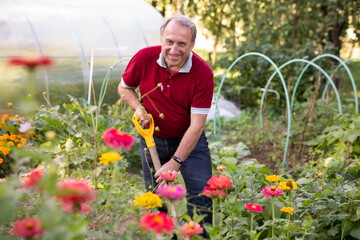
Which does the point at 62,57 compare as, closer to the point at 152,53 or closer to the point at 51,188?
the point at 152,53

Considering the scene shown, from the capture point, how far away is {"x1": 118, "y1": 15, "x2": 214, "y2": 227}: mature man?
6.10ft

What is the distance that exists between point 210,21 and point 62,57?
4633 millimetres

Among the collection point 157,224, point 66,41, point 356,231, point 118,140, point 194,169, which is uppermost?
point 118,140

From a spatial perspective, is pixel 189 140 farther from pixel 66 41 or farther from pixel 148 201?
pixel 66 41

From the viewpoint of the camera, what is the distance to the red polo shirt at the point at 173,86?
1.96 metres

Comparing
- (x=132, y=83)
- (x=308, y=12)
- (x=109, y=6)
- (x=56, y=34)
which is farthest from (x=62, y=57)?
(x=308, y=12)

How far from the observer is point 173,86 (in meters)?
2.01

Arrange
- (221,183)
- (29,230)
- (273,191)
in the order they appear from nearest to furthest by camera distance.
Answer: (29,230) → (221,183) → (273,191)

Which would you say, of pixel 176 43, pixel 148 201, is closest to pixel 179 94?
pixel 176 43

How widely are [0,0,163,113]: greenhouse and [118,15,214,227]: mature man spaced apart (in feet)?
5.02

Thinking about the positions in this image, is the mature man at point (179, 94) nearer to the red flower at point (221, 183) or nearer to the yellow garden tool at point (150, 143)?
the yellow garden tool at point (150, 143)

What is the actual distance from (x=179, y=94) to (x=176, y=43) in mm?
288

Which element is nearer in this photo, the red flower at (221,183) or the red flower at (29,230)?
the red flower at (29,230)

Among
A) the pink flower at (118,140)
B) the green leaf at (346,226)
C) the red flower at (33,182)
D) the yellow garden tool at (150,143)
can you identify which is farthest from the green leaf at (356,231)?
the red flower at (33,182)
